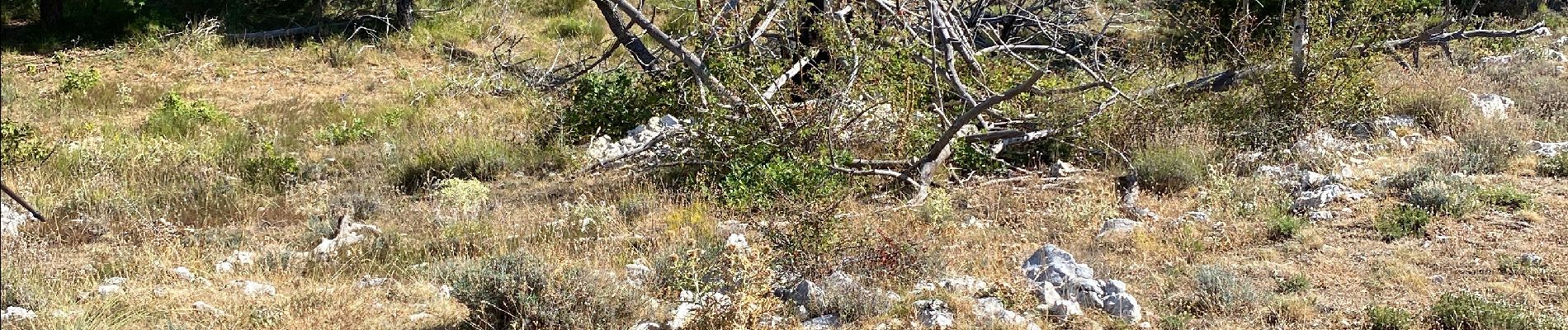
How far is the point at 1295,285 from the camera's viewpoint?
4930 millimetres

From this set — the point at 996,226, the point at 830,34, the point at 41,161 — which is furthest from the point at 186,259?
the point at 996,226

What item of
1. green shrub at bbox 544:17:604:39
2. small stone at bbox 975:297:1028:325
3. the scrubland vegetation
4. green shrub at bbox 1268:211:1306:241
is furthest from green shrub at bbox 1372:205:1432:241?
green shrub at bbox 544:17:604:39

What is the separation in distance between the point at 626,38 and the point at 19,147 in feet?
13.1

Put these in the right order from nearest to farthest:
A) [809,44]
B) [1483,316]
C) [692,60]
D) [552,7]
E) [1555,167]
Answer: [1483,316] < [1555,167] < [692,60] < [809,44] < [552,7]

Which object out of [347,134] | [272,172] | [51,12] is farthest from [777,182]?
[51,12]

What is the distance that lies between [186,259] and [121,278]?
0.39m

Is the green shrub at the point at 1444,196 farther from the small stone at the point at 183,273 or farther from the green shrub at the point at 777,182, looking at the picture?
the small stone at the point at 183,273

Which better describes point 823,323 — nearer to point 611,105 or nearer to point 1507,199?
point 1507,199

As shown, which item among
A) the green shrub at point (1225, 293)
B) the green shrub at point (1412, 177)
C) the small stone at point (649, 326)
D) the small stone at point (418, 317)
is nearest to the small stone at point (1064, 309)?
the green shrub at point (1225, 293)

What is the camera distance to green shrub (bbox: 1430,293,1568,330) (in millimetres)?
4320

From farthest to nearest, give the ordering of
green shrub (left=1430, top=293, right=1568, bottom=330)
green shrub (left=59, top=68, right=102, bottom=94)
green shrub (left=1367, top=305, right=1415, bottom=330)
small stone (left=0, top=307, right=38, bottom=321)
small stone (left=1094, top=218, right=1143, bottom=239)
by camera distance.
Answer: green shrub (left=59, top=68, right=102, bottom=94)
small stone (left=1094, top=218, right=1143, bottom=239)
small stone (left=0, top=307, right=38, bottom=321)
green shrub (left=1367, top=305, right=1415, bottom=330)
green shrub (left=1430, top=293, right=1568, bottom=330)

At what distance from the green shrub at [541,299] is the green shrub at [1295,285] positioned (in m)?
2.64

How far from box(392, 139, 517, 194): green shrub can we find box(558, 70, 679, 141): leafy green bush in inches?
21.1

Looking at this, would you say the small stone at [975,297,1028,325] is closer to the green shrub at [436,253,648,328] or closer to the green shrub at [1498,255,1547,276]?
the green shrub at [436,253,648,328]
